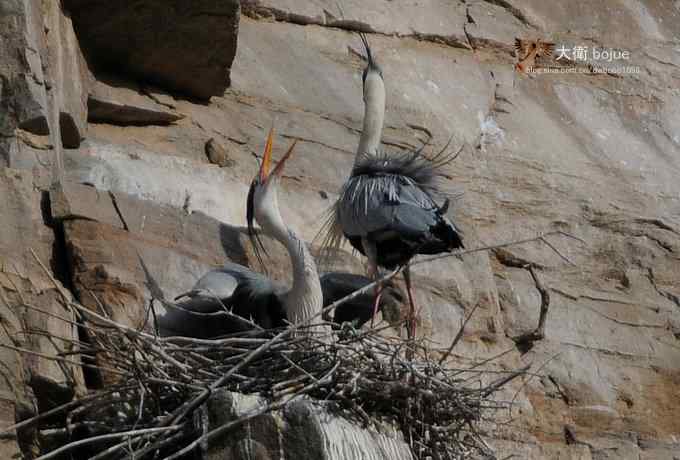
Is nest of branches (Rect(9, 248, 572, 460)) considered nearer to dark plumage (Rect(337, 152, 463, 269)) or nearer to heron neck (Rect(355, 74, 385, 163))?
dark plumage (Rect(337, 152, 463, 269))

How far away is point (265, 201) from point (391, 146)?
5.55ft

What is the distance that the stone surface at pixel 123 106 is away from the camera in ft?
24.8

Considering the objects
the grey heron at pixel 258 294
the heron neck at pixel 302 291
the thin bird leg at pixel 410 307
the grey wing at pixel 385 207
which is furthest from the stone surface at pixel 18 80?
the thin bird leg at pixel 410 307

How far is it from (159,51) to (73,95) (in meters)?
0.71

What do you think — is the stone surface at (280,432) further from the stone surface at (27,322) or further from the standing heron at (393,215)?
the standing heron at (393,215)

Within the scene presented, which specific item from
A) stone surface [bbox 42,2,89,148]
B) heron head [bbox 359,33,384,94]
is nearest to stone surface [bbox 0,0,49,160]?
stone surface [bbox 42,2,89,148]

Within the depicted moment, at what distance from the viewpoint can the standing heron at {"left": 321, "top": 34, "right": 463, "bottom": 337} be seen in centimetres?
714

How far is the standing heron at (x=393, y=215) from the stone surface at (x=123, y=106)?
3.28 ft

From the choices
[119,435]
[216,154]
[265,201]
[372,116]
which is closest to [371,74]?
[372,116]

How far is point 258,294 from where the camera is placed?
6766 mm

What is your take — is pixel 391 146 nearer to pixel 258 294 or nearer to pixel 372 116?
pixel 372 116

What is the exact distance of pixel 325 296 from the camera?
7.09 metres

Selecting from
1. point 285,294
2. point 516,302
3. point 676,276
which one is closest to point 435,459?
point 285,294

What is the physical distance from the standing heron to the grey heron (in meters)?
0.34
